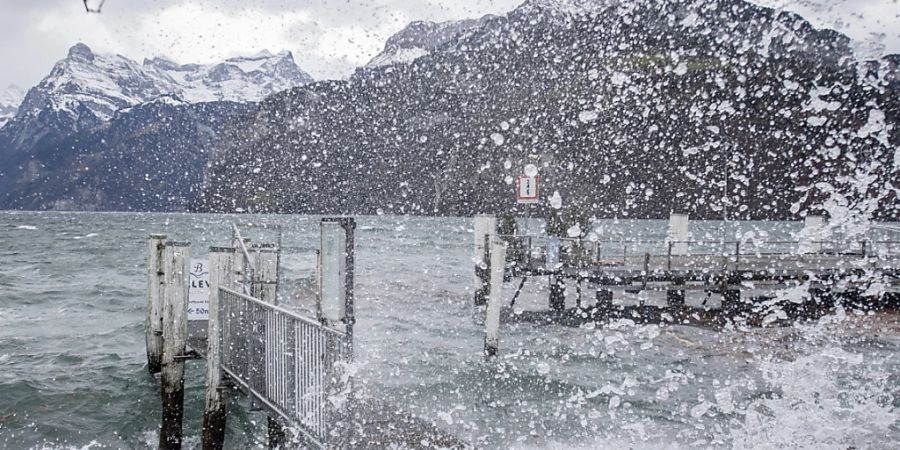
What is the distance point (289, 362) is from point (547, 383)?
388 inches

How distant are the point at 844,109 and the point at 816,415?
506 ft

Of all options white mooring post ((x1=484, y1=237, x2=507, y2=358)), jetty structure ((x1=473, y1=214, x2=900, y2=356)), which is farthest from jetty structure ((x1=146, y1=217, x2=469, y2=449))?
jetty structure ((x1=473, y1=214, x2=900, y2=356))

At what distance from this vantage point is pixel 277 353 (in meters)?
7.27

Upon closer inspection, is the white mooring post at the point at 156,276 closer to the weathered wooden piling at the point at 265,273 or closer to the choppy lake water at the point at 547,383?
the weathered wooden piling at the point at 265,273

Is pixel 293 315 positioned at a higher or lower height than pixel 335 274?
lower

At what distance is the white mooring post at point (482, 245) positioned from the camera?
22469 mm

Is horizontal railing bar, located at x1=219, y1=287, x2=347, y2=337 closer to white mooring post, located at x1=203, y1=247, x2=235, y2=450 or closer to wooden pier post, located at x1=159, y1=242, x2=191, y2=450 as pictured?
white mooring post, located at x1=203, y1=247, x2=235, y2=450

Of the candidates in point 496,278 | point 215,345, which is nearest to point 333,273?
point 215,345

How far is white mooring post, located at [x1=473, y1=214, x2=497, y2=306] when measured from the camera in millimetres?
22469

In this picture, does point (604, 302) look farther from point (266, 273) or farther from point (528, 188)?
point (266, 273)

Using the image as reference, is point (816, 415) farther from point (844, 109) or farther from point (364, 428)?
point (844, 109)

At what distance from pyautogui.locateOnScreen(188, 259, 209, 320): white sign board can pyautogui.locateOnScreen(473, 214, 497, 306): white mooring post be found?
10.9 m

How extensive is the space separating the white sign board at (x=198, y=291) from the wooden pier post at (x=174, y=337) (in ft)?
4.80

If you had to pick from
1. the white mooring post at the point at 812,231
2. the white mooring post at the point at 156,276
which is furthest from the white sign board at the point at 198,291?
the white mooring post at the point at 812,231
